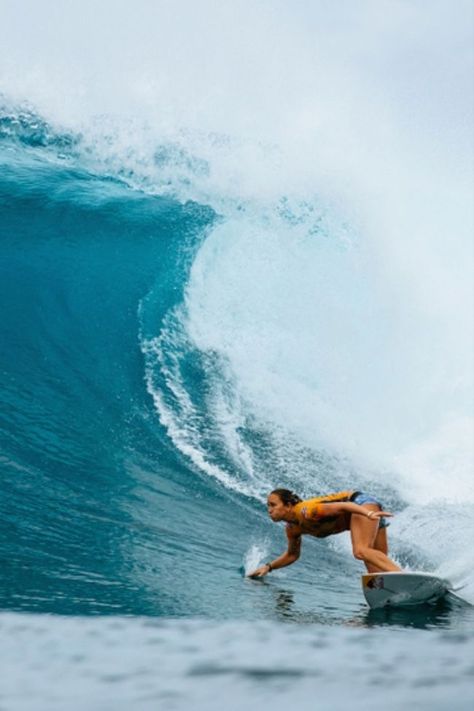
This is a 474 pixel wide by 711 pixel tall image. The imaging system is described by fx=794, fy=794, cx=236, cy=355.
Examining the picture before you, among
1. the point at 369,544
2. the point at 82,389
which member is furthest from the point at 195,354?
the point at 369,544

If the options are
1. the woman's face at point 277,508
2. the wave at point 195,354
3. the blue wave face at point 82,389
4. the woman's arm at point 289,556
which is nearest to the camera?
the blue wave face at point 82,389

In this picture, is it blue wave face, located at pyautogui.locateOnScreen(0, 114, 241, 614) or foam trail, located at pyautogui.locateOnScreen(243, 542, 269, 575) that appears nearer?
blue wave face, located at pyautogui.locateOnScreen(0, 114, 241, 614)

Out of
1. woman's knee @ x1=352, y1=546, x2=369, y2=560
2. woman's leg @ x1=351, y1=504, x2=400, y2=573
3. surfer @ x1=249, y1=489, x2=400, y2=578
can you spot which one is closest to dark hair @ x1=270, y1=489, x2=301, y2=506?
surfer @ x1=249, y1=489, x2=400, y2=578

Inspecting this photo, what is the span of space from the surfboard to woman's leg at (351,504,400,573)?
0.67 ft

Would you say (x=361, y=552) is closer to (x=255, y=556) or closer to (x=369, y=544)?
(x=369, y=544)

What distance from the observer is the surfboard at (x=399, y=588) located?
511 centimetres

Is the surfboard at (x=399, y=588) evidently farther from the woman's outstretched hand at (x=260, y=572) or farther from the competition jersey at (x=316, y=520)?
the woman's outstretched hand at (x=260, y=572)

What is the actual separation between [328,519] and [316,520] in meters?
0.09

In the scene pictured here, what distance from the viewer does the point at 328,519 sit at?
598 cm

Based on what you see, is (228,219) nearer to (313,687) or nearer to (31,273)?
(31,273)

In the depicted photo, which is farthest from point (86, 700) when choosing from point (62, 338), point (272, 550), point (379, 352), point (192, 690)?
point (379, 352)

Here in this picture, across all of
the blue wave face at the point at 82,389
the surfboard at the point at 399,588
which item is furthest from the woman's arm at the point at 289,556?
the surfboard at the point at 399,588

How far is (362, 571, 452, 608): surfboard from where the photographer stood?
201 inches

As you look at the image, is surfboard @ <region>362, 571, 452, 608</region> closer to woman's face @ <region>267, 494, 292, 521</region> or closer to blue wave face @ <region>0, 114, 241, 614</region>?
woman's face @ <region>267, 494, 292, 521</region>
